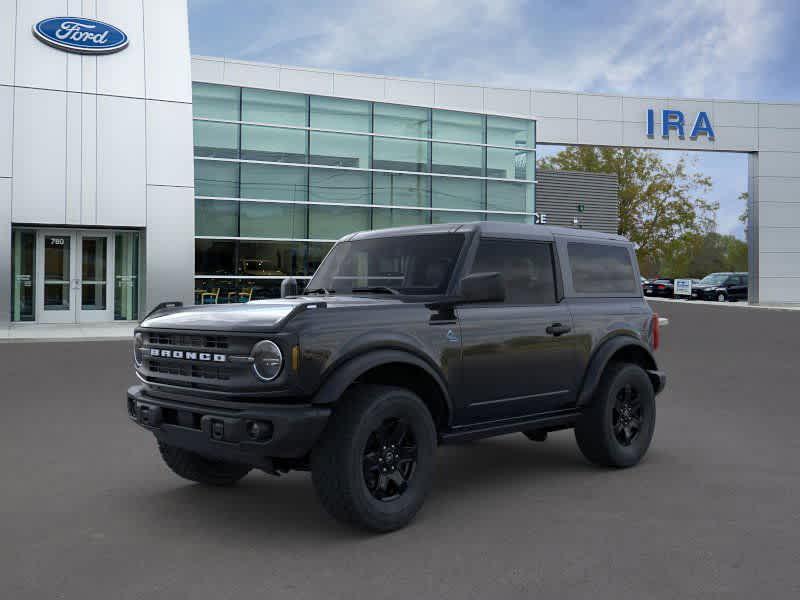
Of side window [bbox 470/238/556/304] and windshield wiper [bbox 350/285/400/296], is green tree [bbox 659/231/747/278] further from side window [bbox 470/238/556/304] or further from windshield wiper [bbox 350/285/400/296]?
windshield wiper [bbox 350/285/400/296]

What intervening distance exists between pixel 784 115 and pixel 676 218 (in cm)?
2594

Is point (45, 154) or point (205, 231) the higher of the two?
point (45, 154)

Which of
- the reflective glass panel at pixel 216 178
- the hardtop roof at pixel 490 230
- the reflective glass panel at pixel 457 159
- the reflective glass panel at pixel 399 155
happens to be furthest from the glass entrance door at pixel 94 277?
the hardtop roof at pixel 490 230

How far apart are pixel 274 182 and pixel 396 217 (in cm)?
469

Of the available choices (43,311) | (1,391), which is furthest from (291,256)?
(1,391)

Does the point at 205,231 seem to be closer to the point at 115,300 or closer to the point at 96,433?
the point at 115,300

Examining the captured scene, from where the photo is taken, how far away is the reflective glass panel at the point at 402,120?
3033 cm

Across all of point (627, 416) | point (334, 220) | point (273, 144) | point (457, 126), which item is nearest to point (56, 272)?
point (273, 144)

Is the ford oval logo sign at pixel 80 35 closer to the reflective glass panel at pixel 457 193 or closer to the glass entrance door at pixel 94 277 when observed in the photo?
the glass entrance door at pixel 94 277

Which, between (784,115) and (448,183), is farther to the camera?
(784,115)

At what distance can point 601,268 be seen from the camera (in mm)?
6949

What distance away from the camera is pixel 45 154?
23.5 meters

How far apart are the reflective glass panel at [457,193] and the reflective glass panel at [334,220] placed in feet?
9.50

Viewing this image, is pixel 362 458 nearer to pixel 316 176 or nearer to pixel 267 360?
pixel 267 360
